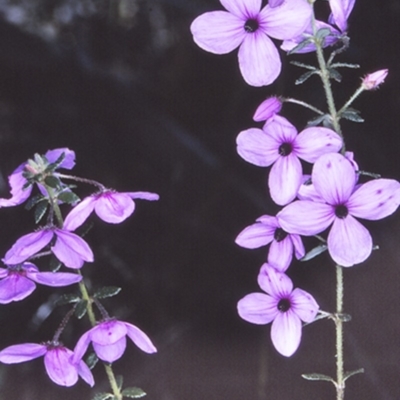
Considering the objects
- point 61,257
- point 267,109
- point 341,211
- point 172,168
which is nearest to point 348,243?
point 341,211

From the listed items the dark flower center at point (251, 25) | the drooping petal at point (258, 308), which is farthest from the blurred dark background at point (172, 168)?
the dark flower center at point (251, 25)

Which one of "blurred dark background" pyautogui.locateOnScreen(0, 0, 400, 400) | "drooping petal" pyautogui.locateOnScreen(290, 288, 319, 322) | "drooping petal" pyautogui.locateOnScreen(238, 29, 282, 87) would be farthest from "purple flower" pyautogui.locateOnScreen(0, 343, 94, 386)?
"blurred dark background" pyautogui.locateOnScreen(0, 0, 400, 400)

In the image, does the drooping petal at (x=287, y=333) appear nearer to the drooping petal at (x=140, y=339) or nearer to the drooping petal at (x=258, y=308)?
the drooping petal at (x=258, y=308)

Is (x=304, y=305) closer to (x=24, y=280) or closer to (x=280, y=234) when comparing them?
(x=280, y=234)

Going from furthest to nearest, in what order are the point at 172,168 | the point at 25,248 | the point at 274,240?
the point at 172,168 < the point at 274,240 < the point at 25,248

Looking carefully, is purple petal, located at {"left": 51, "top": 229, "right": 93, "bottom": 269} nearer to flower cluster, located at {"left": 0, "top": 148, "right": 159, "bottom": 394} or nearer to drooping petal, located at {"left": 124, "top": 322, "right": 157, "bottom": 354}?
flower cluster, located at {"left": 0, "top": 148, "right": 159, "bottom": 394}

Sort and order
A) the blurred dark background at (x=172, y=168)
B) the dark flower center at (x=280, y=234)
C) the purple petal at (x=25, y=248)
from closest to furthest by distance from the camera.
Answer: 1. the purple petal at (x=25, y=248)
2. the dark flower center at (x=280, y=234)
3. the blurred dark background at (x=172, y=168)

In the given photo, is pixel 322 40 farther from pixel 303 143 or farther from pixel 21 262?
pixel 21 262
